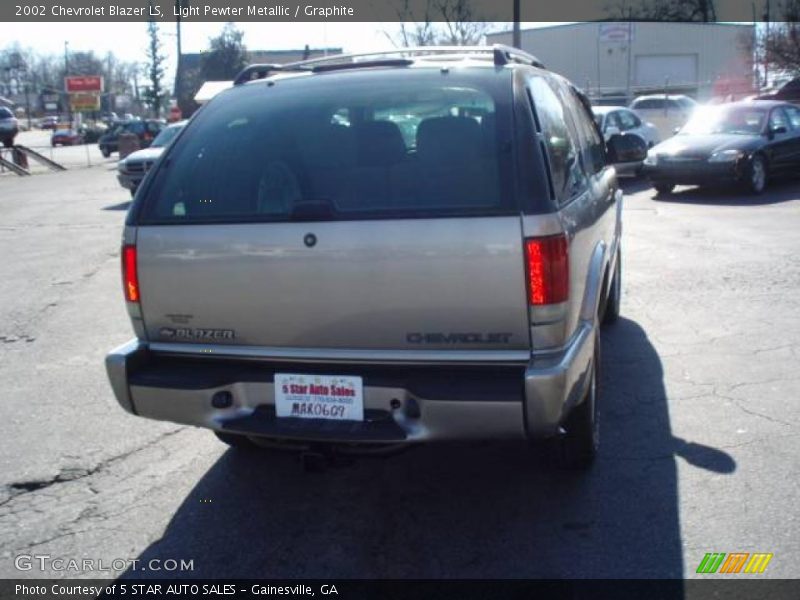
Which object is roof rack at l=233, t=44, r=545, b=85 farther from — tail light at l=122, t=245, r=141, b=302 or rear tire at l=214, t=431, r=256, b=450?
rear tire at l=214, t=431, r=256, b=450

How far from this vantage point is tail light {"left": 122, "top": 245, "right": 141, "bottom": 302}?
12.3 ft

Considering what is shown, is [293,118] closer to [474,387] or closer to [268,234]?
[268,234]

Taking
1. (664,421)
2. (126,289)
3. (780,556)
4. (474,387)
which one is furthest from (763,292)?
(126,289)

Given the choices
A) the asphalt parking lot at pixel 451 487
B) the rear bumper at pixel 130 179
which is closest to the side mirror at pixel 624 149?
the asphalt parking lot at pixel 451 487

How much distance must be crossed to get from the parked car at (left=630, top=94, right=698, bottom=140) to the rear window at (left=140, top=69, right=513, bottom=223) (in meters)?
24.5

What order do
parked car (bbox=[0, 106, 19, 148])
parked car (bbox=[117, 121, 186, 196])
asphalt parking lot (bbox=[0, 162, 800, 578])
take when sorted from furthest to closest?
parked car (bbox=[0, 106, 19, 148]) → parked car (bbox=[117, 121, 186, 196]) → asphalt parking lot (bbox=[0, 162, 800, 578])

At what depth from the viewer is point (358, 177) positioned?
358 cm

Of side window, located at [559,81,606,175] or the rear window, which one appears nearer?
the rear window

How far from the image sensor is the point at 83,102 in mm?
46500

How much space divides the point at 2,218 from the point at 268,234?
15.2 metres

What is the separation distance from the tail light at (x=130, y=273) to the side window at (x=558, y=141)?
1812 millimetres

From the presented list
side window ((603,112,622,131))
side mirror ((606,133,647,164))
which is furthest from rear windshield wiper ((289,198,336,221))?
side window ((603,112,622,131))

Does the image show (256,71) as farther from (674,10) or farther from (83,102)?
(674,10)

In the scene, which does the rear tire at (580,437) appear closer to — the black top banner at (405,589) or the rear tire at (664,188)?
the black top banner at (405,589)
